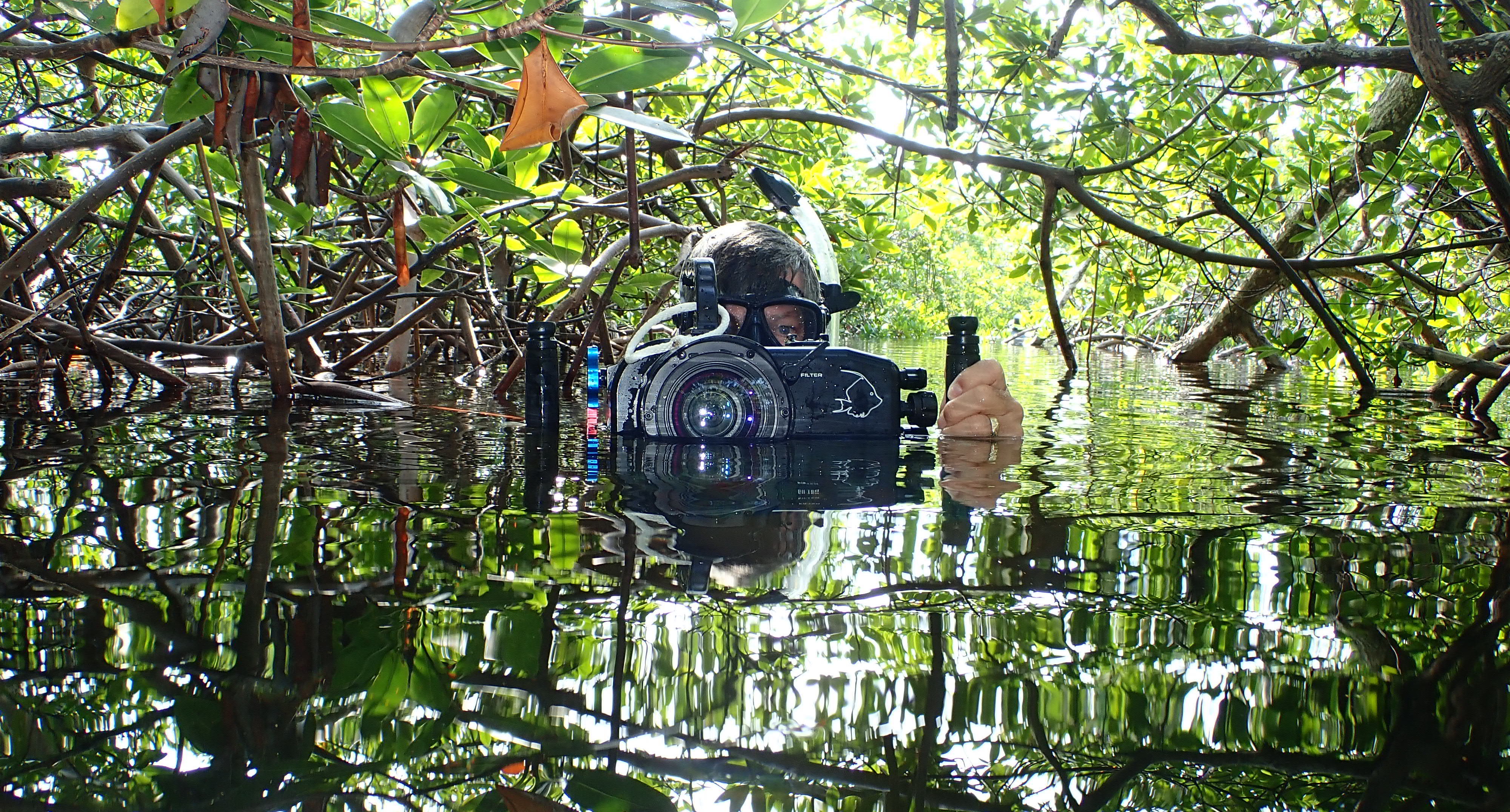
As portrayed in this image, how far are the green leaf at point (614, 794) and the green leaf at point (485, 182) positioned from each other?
55.9 inches

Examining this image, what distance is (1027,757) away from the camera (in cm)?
62

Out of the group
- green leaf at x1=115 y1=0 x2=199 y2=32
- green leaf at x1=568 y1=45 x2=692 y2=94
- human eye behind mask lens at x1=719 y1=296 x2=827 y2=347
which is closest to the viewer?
green leaf at x1=115 y1=0 x2=199 y2=32

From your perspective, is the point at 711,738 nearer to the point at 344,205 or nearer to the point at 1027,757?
the point at 1027,757

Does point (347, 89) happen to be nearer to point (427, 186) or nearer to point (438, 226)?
point (427, 186)

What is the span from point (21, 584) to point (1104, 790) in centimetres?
90

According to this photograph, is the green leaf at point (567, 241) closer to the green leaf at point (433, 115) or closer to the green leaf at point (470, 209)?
the green leaf at point (470, 209)

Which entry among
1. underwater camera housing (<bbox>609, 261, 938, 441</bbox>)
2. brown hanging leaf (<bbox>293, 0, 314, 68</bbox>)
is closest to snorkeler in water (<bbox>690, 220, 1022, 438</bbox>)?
underwater camera housing (<bbox>609, 261, 938, 441</bbox>)

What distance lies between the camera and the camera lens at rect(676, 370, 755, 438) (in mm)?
2150

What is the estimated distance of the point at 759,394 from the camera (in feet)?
7.12

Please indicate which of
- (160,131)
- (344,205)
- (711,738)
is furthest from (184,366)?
(711,738)

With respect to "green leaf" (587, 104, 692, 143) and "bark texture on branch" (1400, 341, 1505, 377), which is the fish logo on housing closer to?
"green leaf" (587, 104, 692, 143)

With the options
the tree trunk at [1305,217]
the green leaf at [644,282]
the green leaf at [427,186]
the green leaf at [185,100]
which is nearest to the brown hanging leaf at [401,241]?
the green leaf at [427,186]

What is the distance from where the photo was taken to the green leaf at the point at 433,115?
181cm

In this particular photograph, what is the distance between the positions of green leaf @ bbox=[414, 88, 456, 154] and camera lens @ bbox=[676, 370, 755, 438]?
669 millimetres
